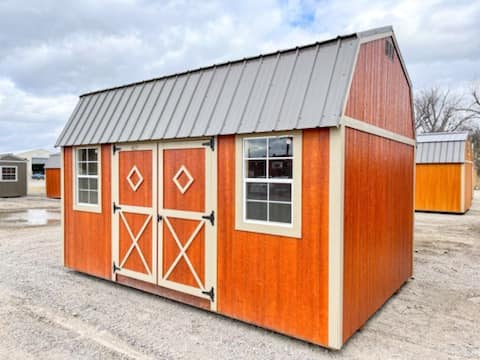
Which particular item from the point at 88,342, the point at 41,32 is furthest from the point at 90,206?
the point at 41,32

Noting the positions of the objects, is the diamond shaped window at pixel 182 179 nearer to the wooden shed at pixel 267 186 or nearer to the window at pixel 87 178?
the wooden shed at pixel 267 186

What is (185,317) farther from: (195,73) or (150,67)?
(150,67)

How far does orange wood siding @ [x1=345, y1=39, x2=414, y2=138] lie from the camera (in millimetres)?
3270

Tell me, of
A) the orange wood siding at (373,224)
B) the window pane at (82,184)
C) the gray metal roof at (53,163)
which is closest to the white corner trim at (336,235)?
the orange wood siding at (373,224)

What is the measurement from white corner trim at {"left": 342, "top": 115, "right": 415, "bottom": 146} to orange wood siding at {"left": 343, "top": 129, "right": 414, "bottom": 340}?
6cm

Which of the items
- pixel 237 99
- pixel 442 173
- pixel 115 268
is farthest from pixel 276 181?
pixel 442 173

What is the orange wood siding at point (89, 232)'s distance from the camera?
4914 mm

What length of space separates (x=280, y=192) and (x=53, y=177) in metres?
21.6

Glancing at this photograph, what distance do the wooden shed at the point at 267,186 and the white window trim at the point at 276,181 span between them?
0.4 inches

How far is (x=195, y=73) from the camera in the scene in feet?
14.2

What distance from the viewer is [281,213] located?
3.29 m

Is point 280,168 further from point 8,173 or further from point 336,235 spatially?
point 8,173

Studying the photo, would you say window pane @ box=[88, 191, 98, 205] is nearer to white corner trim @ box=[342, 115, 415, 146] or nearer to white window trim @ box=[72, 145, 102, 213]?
white window trim @ box=[72, 145, 102, 213]

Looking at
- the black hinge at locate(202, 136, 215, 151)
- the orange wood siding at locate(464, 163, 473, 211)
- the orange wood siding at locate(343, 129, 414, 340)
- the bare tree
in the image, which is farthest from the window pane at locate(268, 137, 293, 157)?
the bare tree
